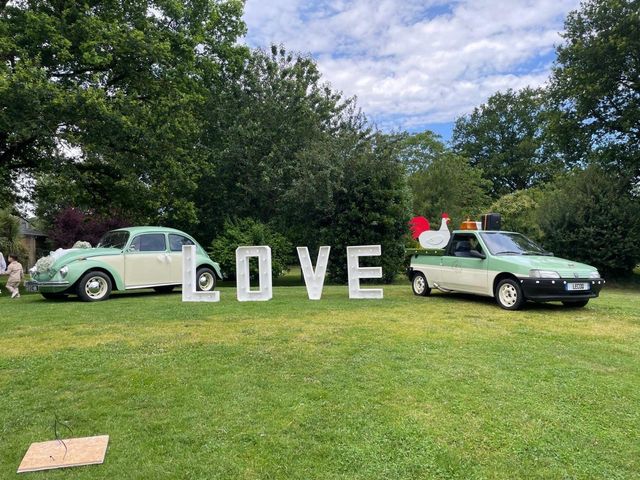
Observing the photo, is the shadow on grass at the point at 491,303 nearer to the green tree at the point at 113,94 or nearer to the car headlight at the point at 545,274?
the car headlight at the point at 545,274

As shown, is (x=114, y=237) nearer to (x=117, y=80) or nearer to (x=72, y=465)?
(x=117, y=80)

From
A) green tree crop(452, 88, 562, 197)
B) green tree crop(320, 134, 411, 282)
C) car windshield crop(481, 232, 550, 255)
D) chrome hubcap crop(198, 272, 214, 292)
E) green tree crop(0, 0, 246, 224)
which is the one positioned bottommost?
chrome hubcap crop(198, 272, 214, 292)

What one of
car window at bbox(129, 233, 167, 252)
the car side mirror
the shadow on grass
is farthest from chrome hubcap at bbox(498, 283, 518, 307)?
car window at bbox(129, 233, 167, 252)

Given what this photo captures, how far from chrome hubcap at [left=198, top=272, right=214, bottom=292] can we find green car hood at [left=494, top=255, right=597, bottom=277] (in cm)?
788

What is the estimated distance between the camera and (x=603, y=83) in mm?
22562

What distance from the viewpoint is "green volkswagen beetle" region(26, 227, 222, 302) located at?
11328mm

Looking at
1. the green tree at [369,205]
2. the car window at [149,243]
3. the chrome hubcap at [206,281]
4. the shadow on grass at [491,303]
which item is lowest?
the shadow on grass at [491,303]

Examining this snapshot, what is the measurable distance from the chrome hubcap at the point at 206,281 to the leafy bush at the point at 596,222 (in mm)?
16298

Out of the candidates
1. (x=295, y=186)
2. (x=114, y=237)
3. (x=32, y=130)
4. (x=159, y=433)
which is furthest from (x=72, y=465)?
(x=295, y=186)

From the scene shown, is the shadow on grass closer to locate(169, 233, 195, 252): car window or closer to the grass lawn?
the grass lawn

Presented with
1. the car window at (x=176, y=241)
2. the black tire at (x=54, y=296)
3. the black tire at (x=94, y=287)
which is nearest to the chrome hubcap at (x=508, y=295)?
the car window at (x=176, y=241)

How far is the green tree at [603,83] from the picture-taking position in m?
21.6

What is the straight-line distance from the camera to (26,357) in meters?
5.68

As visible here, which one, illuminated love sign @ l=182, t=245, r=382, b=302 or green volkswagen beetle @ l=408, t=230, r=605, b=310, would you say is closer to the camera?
green volkswagen beetle @ l=408, t=230, r=605, b=310
